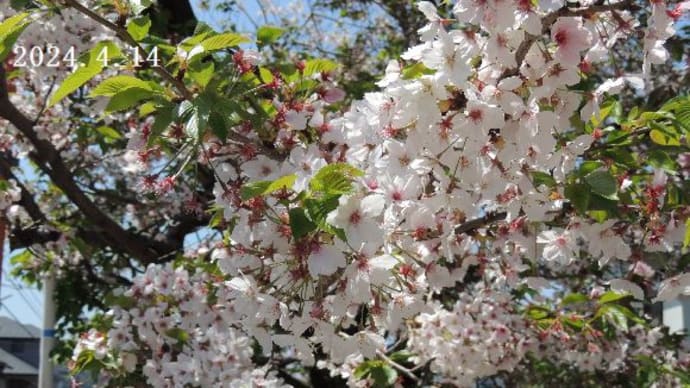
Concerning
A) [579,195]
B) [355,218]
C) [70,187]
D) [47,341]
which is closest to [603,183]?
[579,195]

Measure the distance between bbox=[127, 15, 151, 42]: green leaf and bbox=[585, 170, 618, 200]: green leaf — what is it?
1014 mm

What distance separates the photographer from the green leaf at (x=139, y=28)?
1707 millimetres

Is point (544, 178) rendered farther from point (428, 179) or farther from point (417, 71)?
point (417, 71)

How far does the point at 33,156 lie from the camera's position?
448 centimetres

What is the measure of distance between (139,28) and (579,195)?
1.02 m

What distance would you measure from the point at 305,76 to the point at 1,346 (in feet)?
49.0

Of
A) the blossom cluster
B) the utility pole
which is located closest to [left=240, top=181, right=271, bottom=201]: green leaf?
the blossom cluster

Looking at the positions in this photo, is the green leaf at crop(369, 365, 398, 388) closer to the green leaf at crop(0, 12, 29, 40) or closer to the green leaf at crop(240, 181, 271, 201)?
the green leaf at crop(240, 181, 271, 201)

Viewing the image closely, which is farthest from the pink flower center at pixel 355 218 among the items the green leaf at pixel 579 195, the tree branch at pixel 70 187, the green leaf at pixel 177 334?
the tree branch at pixel 70 187

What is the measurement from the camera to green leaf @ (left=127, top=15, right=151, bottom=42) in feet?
5.60

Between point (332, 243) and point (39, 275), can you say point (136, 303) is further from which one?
point (39, 275)

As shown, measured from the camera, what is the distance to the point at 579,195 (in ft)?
5.54

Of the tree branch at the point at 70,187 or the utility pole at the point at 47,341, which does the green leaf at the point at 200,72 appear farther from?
the utility pole at the point at 47,341

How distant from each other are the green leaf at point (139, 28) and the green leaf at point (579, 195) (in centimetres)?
98
